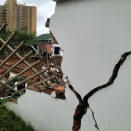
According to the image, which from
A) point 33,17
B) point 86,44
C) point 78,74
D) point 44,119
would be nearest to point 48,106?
point 44,119

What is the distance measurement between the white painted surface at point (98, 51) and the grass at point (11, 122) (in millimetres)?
1274

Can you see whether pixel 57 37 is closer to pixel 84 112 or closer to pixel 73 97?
pixel 73 97

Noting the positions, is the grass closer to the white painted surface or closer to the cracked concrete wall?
the white painted surface

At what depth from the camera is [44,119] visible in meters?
3.06

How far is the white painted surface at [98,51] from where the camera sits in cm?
169

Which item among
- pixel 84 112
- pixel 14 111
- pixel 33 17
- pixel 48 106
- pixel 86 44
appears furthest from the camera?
pixel 33 17

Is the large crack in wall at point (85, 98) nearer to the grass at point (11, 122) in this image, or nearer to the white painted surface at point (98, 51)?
the white painted surface at point (98, 51)

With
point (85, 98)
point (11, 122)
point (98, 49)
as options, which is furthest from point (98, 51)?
point (11, 122)

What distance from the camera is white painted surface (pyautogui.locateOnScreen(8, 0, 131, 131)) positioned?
5.56ft

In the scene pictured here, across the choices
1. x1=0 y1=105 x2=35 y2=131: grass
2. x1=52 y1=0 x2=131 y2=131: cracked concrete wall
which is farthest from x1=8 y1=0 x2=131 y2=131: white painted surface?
x1=0 y1=105 x2=35 y2=131: grass

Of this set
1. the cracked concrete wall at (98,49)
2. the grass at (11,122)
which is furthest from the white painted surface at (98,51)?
Result: the grass at (11,122)

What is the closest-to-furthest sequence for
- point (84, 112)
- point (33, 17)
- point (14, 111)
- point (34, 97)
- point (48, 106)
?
point (84, 112)
point (48, 106)
point (34, 97)
point (14, 111)
point (33, 17)

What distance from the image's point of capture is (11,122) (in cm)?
351

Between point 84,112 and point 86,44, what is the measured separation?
65cm
